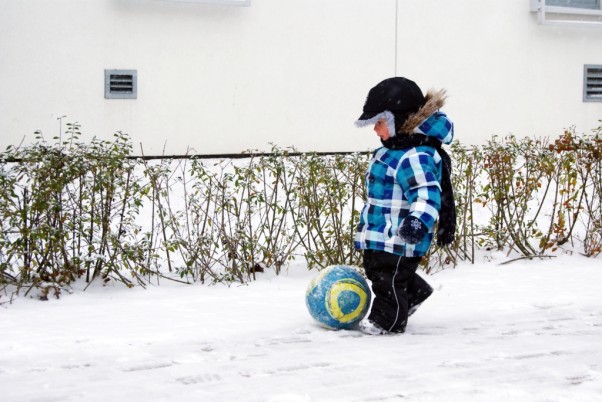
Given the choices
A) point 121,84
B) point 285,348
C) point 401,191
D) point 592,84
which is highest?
point 592,84

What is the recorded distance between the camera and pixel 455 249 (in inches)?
294

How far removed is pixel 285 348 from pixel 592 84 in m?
9.53

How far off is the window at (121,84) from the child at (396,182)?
605 cm

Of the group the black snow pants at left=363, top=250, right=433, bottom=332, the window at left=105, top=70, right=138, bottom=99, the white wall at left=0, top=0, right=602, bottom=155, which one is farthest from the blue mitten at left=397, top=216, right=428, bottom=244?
the window at left=105, top=70, right=138, bottom=99

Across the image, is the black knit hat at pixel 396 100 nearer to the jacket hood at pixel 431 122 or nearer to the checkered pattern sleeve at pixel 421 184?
the jacket hood at pixel 431 122

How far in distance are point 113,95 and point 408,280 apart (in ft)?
20.6

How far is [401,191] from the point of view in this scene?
524cm

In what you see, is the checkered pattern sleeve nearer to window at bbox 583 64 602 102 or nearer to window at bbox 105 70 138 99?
window at bbox 105 70 138 99

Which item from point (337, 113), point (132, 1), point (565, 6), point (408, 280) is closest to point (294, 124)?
point (337, 113)

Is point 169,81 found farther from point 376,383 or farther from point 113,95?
point 376,383

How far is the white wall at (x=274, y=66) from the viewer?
1059cm

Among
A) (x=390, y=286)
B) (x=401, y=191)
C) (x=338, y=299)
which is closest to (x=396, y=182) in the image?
(x=401, y=191)

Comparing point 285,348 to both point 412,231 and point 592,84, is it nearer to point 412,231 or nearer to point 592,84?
point 412,231

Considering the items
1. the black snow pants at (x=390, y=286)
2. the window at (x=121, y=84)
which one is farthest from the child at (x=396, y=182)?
the window at (x=121, y=84)
